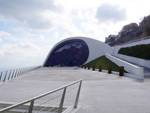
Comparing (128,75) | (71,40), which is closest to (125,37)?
(71,40)

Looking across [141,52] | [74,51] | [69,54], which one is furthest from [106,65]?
[69,54]

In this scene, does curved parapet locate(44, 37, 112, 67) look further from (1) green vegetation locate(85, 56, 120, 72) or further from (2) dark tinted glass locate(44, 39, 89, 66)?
(1) green vegetation locate(85, 56, 120, 72)

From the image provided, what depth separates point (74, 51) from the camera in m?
66.8

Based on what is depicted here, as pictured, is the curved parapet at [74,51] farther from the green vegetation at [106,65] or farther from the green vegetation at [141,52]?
the green vegetation at [141,52]

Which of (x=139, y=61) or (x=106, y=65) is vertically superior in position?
(x=139, y=61)

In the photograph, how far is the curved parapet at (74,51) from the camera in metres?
64.9

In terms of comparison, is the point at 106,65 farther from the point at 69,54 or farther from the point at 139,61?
the point at 69,54

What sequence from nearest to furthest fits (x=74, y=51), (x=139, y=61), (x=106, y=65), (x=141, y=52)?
1. (x=139, y=61)
2. (x=106, y=65)
3. (x=141, y=52)
4. (x=74, y=51)

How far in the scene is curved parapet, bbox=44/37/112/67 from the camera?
213 feet

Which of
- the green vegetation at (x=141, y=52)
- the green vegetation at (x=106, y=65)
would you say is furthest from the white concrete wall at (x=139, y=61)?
the green vegetation at (x=106, y=65)

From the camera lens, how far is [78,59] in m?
65.8

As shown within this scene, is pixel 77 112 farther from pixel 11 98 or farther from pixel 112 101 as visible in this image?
pixel 11 98

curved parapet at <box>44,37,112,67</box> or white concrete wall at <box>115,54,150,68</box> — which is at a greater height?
curved parapet at <box>44,37,112,67</box>

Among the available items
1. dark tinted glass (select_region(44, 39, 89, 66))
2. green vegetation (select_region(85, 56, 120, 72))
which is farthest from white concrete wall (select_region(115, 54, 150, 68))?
dark tinted glass (select_region(44, 39, 89, 66))
